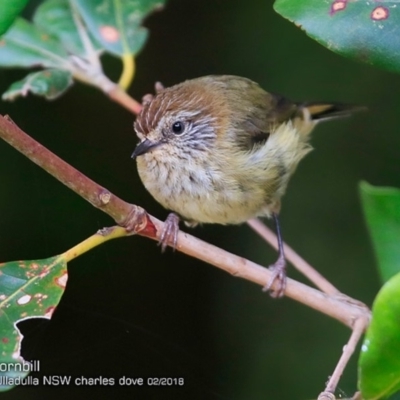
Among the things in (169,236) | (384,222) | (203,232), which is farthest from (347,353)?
(203,232)

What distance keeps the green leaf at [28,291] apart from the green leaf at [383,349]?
2.66ft

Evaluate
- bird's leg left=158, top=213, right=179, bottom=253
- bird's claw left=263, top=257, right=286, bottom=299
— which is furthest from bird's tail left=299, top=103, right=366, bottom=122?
bird's leg left=158, top=213, right=179, bottom=253

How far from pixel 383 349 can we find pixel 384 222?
2.31 feet

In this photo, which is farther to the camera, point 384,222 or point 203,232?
point 203,232

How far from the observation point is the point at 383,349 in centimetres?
134

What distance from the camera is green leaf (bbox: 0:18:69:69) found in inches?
107

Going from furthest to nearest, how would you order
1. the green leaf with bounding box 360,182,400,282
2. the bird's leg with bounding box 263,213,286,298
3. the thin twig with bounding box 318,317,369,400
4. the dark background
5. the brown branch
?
the dark background → the bird's leg with bounding box 263,213,286,298 → the green leaf with bounding box 360,182,400,282 → the thin twig with bounding box 318,317,369,400 → the brown branch

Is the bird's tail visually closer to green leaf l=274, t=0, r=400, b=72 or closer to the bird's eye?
the bird's eye

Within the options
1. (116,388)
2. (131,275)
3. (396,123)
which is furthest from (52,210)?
(396,123)

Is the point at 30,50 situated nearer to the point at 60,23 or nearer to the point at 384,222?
the point at 60,23

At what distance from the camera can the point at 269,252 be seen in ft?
11.9

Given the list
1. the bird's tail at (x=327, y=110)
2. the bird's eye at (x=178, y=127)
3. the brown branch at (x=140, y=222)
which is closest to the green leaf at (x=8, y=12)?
the brown branch at (x=140, y=222)

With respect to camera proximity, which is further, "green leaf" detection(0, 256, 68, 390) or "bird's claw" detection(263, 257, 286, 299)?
"bird's claw" detection(263, 257, 286, 299)

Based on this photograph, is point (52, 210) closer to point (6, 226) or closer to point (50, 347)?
point (6, 226)
